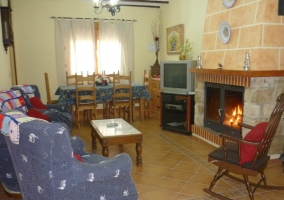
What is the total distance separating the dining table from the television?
767mm

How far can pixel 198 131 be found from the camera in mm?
4309

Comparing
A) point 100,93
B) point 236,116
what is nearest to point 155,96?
point 100,93

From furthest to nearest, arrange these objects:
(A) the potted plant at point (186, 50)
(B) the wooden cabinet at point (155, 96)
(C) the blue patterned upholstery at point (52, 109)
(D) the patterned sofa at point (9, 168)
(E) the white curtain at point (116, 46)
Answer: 1. (E) the white curtain at point (116, 46)
2. (B) the wooden cabinet at point (155, 96)
3. (A) the potted plant at point (186, 50)
4. (C) the blue patterned upholstery at point (52, 109)
5. (D) the patterned sofa at point (9, 168)

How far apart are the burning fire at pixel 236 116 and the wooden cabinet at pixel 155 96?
2.42 meters

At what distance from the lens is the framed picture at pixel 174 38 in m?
5.74

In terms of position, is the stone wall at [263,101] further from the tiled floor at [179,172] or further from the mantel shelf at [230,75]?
the tiled floor at [179,172]

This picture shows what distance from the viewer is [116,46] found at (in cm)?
657

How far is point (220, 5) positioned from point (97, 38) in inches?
135

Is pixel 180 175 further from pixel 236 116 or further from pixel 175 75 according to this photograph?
pixel 175 75

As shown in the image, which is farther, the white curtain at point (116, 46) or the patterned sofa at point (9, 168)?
the white curtain at point (116, 46)

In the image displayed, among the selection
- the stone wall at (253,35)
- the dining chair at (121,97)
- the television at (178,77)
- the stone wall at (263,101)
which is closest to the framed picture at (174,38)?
the television at (178,77)

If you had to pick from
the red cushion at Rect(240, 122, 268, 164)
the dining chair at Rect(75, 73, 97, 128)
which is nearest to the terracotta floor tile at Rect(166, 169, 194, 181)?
the red cushion at Rect(240, 122, 268, 164)

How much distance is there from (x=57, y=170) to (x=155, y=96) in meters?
4.71

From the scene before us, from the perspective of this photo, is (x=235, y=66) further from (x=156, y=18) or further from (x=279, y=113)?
(x=156, y=18)
